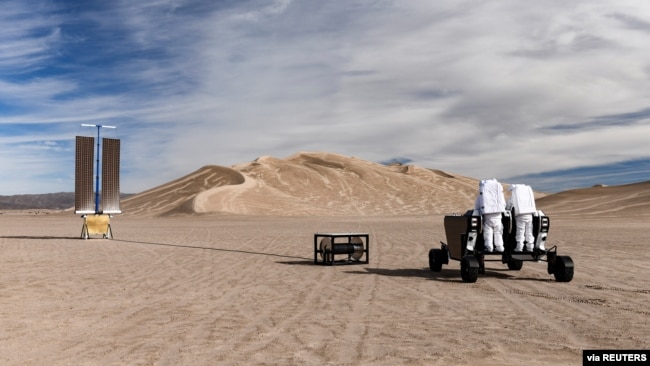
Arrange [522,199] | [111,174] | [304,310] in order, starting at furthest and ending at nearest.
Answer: [111,174], [522,199], [304,310]

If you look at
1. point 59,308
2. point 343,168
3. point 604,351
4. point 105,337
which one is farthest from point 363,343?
point 343,168

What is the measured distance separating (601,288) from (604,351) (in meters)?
5.63

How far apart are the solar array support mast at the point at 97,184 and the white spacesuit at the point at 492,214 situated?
20.8 metres

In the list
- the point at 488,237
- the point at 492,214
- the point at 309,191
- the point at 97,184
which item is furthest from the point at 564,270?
the point at 309,191

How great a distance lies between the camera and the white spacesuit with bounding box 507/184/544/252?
43.2ft

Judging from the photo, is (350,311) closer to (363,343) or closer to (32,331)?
(363,343)

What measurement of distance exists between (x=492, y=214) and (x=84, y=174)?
75.8 feet

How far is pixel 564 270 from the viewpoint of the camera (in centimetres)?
1259

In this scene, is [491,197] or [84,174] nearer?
[491,197]

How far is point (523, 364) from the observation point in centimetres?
634

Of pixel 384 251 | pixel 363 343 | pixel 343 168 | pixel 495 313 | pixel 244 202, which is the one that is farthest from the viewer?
pixel 343 168

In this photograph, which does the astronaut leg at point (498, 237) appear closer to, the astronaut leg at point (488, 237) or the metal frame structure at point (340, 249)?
the astronaut leg at point (488, 237)

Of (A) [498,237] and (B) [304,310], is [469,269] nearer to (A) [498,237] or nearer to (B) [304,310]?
(A) [498,237]

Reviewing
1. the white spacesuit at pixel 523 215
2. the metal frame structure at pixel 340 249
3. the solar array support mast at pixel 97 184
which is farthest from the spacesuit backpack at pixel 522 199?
the solar array support mast at pixel 97 184
